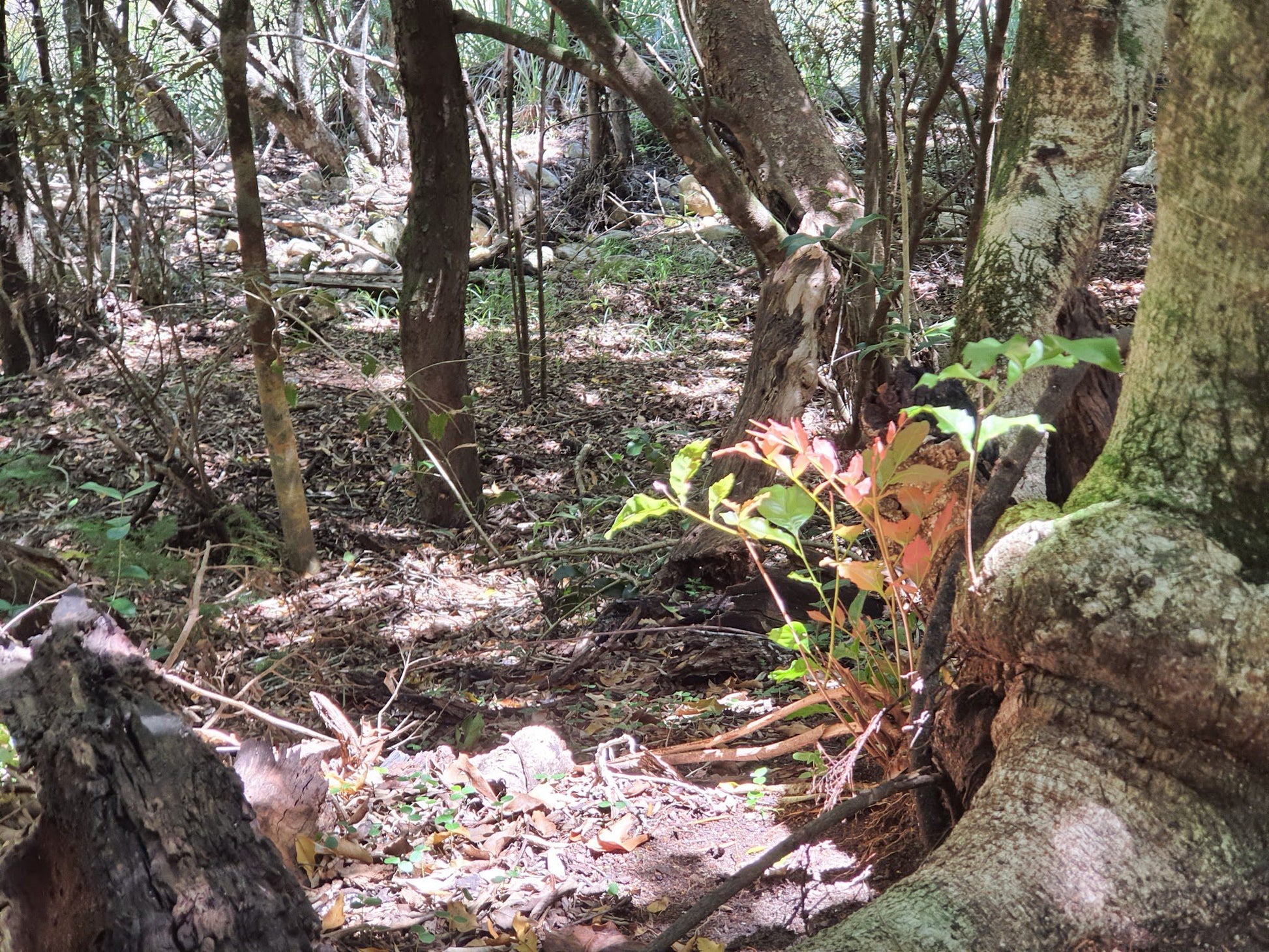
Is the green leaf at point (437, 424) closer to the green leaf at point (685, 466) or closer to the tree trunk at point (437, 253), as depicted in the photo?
the tree trunk at point (437, 253)

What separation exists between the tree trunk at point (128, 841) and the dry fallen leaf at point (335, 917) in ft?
1.06

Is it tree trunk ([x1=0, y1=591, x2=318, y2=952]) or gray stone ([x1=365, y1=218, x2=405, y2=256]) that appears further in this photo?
gray stone ([x1=365, y1=218, x2=405, y2=256])

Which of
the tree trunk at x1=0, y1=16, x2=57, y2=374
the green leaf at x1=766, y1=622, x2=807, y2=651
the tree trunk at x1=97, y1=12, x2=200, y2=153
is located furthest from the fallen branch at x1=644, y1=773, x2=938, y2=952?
the tree trunk at x1=0, y1=16, x2=57, y2=374

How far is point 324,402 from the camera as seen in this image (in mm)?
6000

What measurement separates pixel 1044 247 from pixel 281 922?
1921 millimetres

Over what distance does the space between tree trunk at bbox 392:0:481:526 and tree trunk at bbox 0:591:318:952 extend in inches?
98.1

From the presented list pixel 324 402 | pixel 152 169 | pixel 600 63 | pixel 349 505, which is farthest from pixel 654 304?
pixel 152 169

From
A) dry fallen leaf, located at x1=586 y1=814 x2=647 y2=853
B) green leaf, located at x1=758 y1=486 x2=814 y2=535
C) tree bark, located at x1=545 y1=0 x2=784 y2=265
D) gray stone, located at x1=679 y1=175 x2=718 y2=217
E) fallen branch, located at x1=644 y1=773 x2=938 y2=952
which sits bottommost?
dry fallen leaf, located at x1=586 y1=814 x2=647 y2=853

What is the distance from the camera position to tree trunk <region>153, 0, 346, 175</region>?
25.2 feet

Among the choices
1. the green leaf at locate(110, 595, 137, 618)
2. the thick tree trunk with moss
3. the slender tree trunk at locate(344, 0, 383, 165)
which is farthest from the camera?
the slender tree trunk at locate(344, 0, 383, 165)

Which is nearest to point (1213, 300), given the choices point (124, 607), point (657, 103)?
point (657, 103)

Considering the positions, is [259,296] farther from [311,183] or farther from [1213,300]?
[311,183]

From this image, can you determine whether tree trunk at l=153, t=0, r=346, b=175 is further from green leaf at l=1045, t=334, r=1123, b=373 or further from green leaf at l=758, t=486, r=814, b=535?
green leaf at l=1045, t=334, r=1123, b=373

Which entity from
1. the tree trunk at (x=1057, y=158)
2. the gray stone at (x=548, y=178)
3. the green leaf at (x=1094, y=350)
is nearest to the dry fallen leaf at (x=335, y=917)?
the green leaf at (x=1094, y=350)
